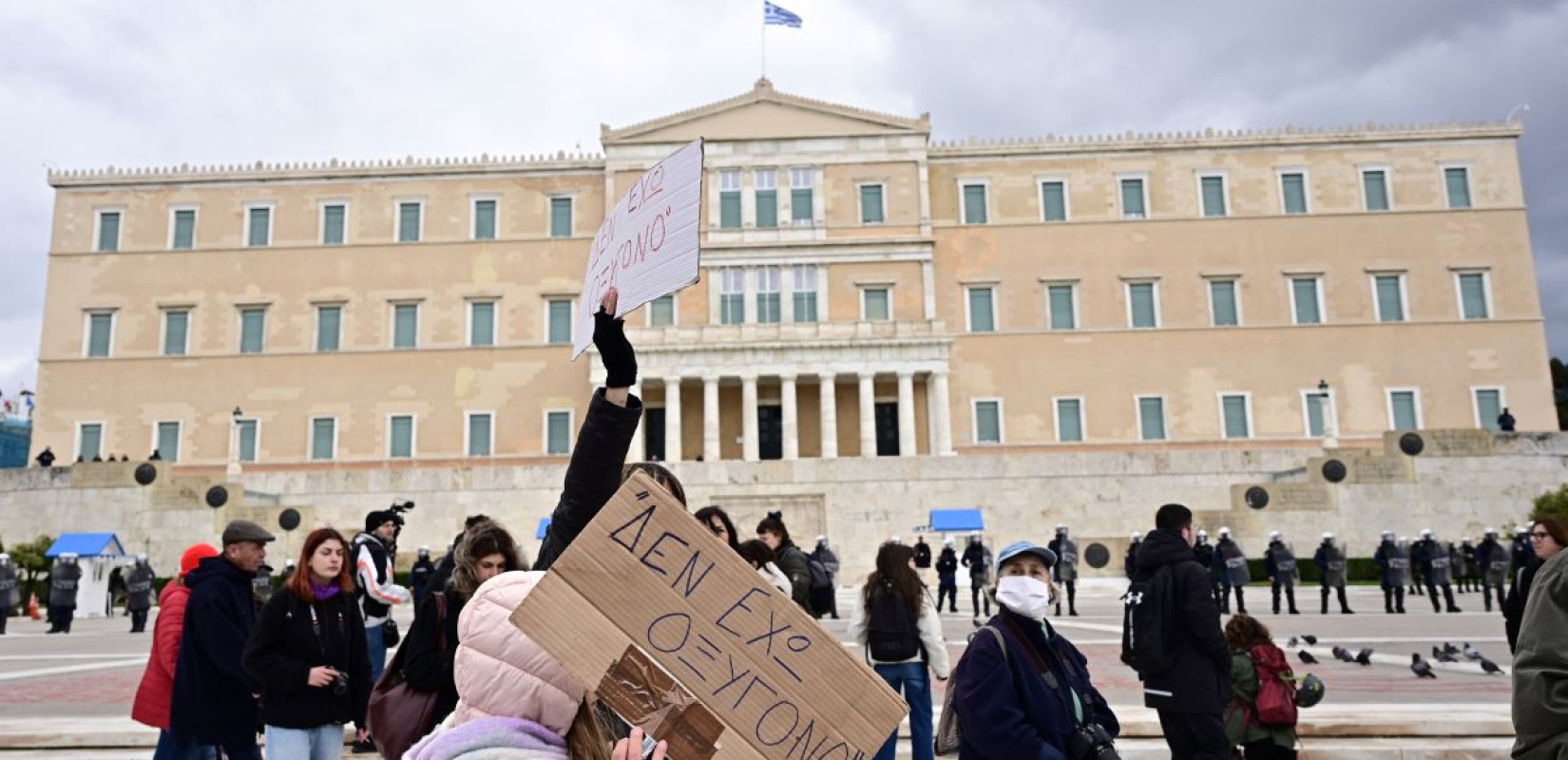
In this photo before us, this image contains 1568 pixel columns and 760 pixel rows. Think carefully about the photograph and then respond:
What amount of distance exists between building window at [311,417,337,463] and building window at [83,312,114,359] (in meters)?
8.10

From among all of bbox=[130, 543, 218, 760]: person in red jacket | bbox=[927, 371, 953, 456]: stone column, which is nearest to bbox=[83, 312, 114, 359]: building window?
bbox=[927, 371, 953, 456]: stone column

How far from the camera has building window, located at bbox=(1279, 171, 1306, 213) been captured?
3881 centimetres

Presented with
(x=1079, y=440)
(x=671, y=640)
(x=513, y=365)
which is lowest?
(x=671, y=640)

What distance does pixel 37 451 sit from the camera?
124 feet

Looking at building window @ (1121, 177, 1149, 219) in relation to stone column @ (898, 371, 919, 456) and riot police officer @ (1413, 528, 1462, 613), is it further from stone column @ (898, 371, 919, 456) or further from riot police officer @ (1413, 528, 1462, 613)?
riot police officer @ (1413, 528, 1462, 613)

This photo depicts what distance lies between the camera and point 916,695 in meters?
6.43

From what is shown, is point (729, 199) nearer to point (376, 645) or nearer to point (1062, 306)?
point (1062, 306)

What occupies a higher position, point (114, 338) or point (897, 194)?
point (897, 194)

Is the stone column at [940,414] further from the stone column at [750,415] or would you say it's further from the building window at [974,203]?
the building window at [974,203]

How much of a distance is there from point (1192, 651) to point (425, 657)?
11.4 ft

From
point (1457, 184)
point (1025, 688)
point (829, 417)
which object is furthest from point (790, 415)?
point (1025, 688)

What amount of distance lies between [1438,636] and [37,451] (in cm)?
4160

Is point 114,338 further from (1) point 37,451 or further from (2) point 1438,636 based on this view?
(2) point 1438,636

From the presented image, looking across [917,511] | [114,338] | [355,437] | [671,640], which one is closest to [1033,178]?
[917,511]
